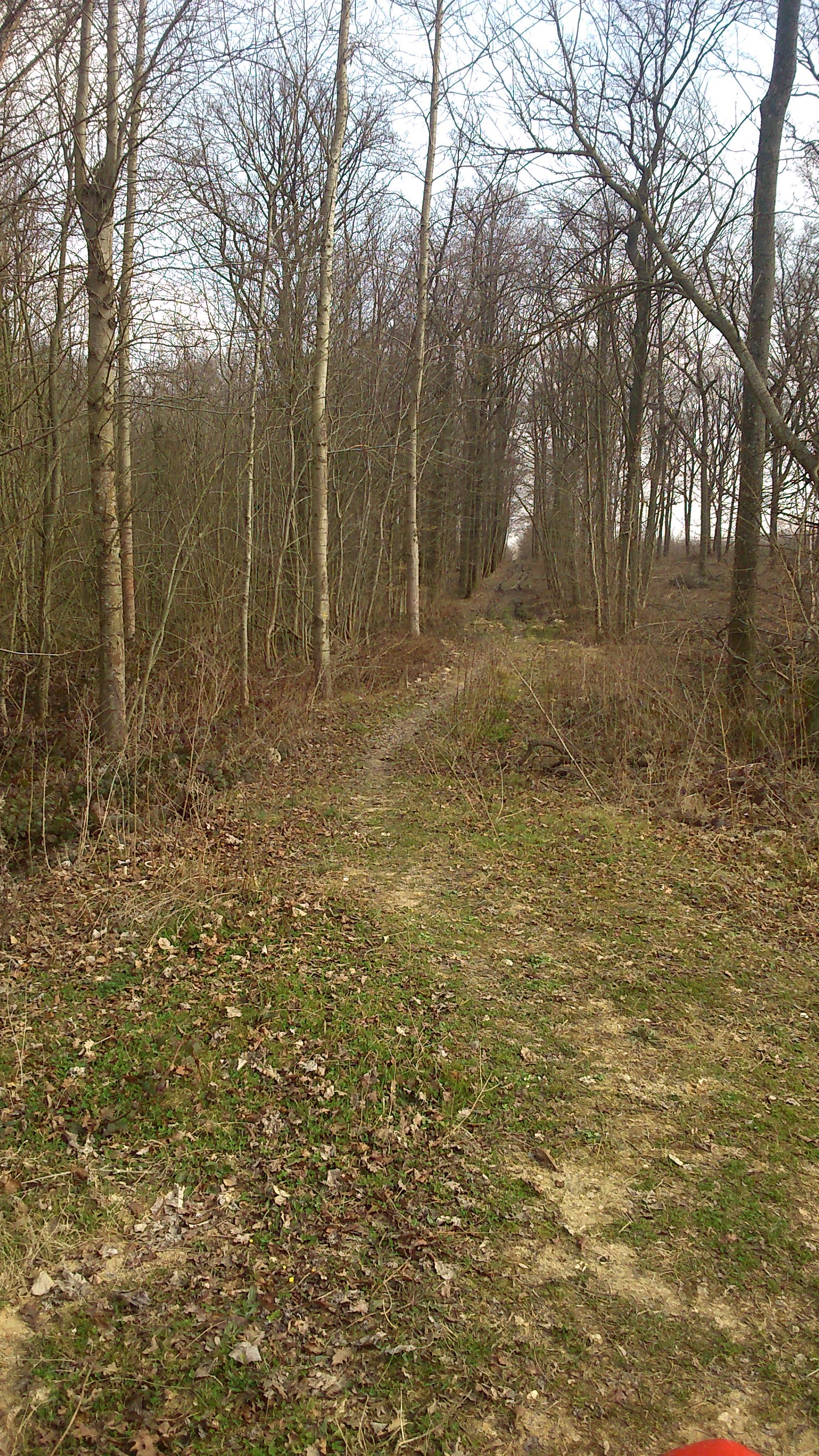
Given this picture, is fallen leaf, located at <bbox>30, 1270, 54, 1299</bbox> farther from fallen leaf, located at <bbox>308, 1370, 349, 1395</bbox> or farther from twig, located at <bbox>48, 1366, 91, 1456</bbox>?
fallen leaf, located at <bbox>308, 1370, 349, 1395</bbox>

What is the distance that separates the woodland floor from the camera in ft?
8.66

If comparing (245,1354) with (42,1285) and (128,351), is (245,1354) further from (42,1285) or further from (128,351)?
(128,351)

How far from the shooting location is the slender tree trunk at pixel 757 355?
9078mm

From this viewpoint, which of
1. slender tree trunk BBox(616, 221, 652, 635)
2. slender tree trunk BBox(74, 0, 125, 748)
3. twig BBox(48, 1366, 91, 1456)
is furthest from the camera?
slender tree trunk BBox(616, 221, 652, 635)

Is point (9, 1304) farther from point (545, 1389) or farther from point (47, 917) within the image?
point (47, 917)

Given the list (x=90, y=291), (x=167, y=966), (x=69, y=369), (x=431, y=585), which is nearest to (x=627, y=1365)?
(x=167, y=966)

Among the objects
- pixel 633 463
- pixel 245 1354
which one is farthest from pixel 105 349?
pixel 633 463

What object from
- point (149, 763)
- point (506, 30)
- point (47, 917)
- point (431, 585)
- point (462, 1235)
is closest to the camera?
point (462, 1235)

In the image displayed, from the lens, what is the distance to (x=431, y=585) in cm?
2441

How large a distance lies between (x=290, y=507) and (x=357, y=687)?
306 centimetres

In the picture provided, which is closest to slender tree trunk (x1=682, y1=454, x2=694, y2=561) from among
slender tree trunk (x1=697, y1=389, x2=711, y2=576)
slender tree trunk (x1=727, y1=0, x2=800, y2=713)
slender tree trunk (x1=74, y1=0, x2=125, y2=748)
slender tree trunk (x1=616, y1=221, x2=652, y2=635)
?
slender tree trunk (x1=697, y1=389, x2=711, y2=576)

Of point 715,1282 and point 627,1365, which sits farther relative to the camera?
point 715,1282

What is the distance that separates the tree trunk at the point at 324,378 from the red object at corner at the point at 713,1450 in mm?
10780

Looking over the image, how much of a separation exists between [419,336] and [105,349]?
9904 millimetres
